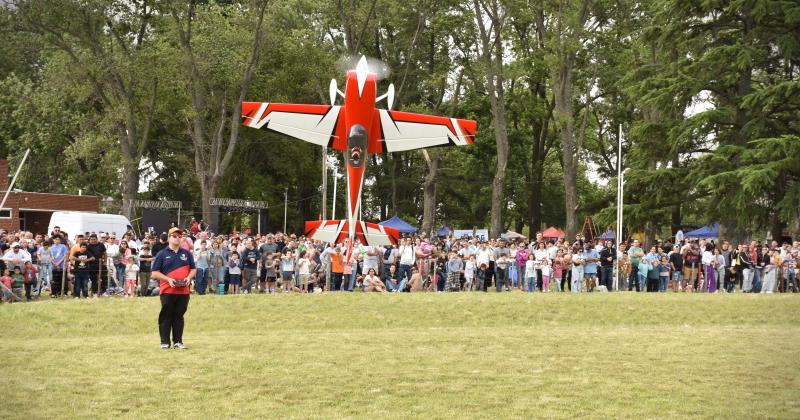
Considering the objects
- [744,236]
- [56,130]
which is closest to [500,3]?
[744,236]

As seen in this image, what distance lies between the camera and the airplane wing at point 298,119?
24.1 metres

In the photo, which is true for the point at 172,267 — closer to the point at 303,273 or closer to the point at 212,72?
the point at 303,273

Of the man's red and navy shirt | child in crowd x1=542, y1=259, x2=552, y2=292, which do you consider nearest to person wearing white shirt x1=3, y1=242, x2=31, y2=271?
the man's red and navy shirt

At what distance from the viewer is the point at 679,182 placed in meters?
33.8

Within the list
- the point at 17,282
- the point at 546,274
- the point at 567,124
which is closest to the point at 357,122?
the point at 546,274

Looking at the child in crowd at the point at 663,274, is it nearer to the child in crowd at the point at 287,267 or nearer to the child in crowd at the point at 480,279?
the child in crowd at the point at 480,279

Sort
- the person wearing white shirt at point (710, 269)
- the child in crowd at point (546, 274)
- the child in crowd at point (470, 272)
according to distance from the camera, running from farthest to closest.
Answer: the person wearing white shirt at point (710, 269) → the child in crowd at point (470, 272) → the child in crowd at point (546, 274)

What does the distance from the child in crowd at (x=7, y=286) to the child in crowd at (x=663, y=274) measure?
1795 centimetres

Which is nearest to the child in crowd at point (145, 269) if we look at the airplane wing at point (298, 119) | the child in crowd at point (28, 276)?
the child in crowd at point (28, 276)

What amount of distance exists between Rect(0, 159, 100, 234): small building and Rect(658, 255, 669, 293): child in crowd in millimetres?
31994

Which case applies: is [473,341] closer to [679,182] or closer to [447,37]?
[679,182]

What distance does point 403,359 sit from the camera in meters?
12.9

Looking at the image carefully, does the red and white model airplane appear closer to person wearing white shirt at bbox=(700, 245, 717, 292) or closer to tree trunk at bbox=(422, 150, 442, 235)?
person wearing white shirt at bbox=(700, 245, 717, 292)

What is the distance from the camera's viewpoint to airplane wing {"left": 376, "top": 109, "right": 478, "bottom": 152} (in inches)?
992
